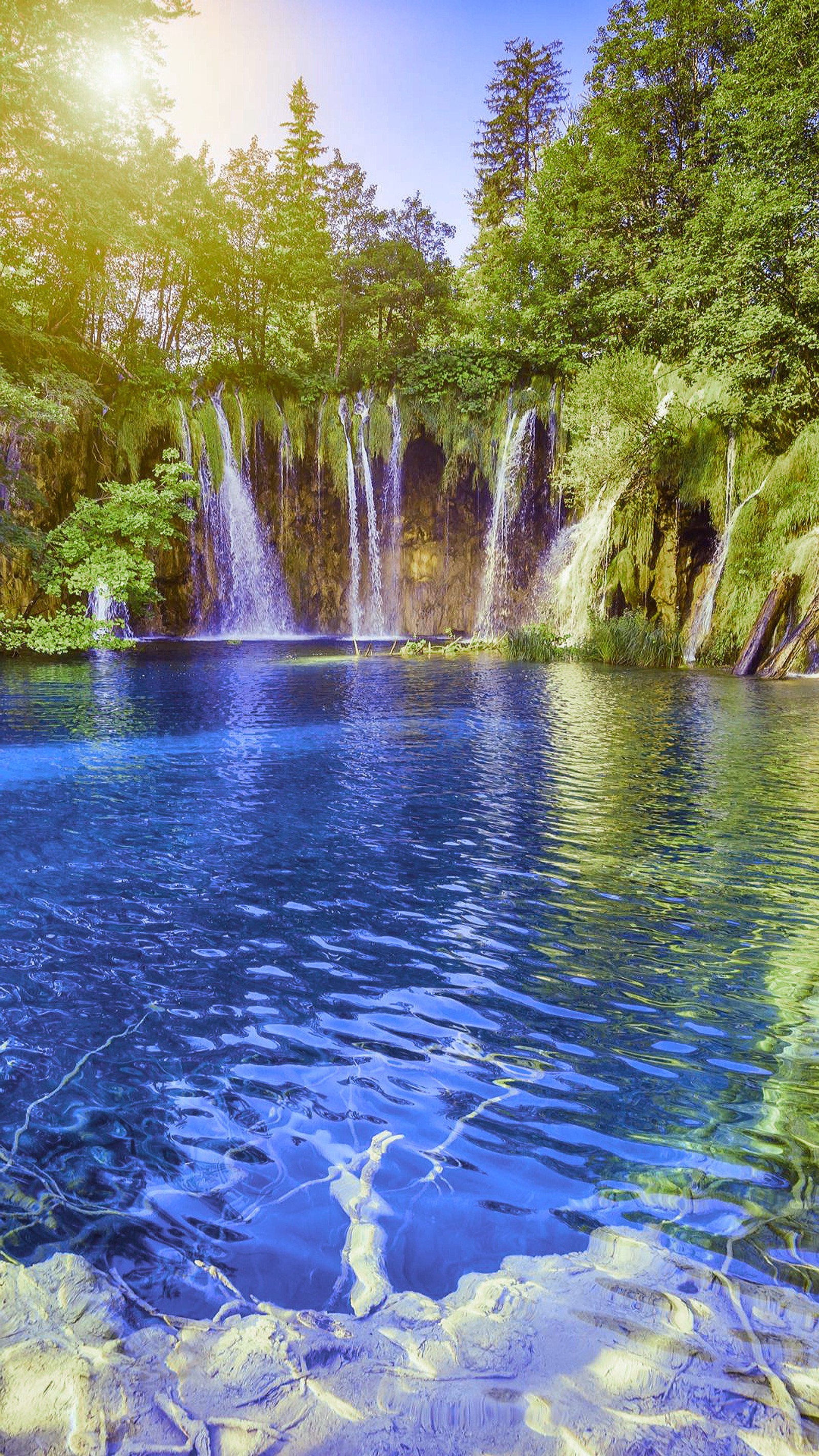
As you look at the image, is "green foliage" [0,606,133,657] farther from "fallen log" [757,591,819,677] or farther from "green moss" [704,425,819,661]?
"fallen log" [757,591,819,677]

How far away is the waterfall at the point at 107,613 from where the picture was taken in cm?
1969

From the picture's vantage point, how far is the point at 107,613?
2230cm

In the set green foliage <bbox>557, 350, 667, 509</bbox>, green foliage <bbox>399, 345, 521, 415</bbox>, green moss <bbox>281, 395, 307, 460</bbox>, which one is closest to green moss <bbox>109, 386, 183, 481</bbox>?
green moss <bbox>281, 395, 307, 460</bbox>

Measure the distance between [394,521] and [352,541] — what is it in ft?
5.55

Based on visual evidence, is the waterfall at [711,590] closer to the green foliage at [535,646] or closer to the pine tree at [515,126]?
the green foliage at [535,646]

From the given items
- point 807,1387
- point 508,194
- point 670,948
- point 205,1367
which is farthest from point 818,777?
point 508,194

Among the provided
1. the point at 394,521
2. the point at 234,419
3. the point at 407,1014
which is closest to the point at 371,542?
the point at 394,521

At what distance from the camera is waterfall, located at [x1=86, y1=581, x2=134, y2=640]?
64.6 ft

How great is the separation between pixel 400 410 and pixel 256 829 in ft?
77.1

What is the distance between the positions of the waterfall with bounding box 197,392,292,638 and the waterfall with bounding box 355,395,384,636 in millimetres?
3165

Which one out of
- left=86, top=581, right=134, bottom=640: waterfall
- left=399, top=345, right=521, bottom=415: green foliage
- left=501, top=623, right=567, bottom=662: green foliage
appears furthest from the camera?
left=399, top=345, right=521, bottom=415: green foliage

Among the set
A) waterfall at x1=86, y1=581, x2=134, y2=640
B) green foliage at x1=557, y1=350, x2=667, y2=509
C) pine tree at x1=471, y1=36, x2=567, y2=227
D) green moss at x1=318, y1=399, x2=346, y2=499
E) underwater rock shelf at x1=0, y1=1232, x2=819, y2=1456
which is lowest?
underwater rock shelf at x1=0, y1=1232, x2=819, y2=1456

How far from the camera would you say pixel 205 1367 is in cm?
144

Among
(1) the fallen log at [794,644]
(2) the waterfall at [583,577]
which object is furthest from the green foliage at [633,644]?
(1) the fallen log at [794,644]
